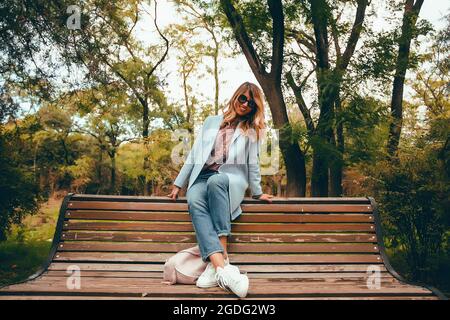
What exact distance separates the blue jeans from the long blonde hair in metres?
0.54

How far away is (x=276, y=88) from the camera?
28.7 ft

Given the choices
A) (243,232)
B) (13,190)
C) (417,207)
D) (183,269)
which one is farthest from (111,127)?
(183,269)

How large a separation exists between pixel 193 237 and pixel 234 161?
2.48 feet

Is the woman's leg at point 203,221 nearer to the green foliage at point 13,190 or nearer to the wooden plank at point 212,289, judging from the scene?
the wooden plank at point 212,289

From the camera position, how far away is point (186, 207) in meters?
3.88

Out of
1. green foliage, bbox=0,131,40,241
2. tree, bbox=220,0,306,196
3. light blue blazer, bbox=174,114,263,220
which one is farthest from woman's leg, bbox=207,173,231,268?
tree, bbox=220,0,306,196

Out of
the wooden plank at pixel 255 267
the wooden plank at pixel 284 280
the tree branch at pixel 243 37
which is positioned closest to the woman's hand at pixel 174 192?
the wooden plank at pixel 255 267

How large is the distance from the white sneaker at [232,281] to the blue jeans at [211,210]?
0.26 metres

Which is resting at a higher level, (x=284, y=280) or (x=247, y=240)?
(x=247, y=240)

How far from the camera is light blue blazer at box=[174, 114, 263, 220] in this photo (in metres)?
3.64

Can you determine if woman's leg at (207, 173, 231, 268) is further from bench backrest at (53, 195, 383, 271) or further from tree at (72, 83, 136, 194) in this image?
tree at (72, 83, 136, 194)

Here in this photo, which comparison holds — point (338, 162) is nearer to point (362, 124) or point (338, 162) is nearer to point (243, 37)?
point (362, 124)

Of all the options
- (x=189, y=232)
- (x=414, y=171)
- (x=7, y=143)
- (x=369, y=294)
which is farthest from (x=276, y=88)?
(x=369, y=294)

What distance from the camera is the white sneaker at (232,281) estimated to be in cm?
280
